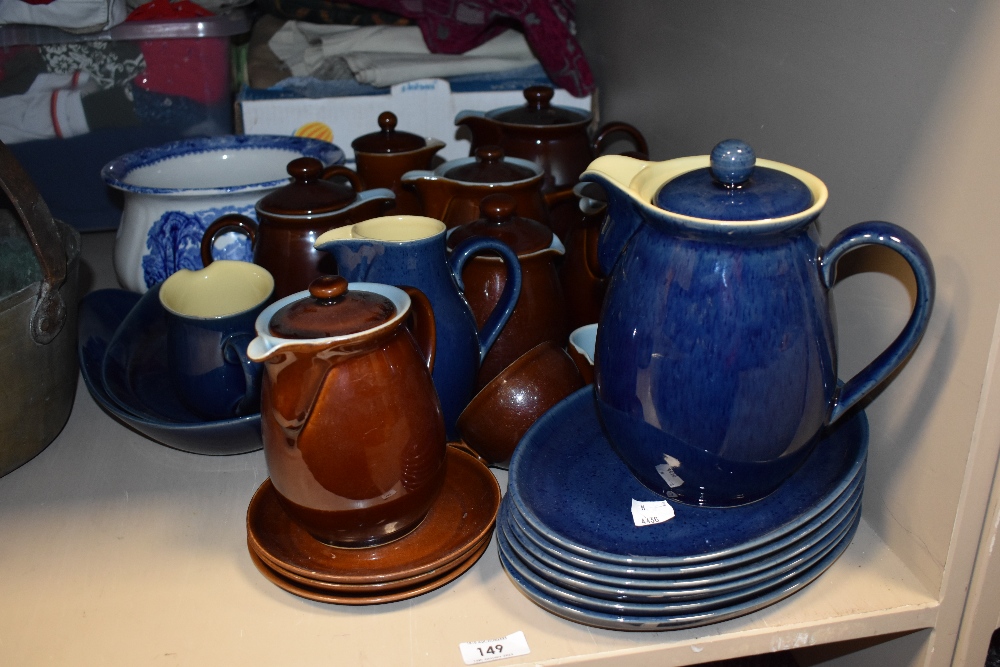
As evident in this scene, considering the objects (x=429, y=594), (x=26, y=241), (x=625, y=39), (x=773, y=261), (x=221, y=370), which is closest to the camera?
(x=773, y=261)

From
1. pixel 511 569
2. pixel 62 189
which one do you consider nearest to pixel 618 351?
pixel 511 569

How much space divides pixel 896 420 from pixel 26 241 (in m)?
0.84

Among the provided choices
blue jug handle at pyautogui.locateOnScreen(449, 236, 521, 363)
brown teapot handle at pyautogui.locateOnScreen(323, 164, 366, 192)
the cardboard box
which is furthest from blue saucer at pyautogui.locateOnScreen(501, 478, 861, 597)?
the cardboard box

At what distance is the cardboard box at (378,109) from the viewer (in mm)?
1287

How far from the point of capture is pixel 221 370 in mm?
759

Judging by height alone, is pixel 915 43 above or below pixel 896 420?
above

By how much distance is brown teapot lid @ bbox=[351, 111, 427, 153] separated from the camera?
1021mm

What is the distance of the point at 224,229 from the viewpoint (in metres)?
0.89

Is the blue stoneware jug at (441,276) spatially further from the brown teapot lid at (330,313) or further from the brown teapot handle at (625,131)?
the brown teapot handle at (625,131)

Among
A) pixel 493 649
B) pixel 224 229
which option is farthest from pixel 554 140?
pixel 493 649

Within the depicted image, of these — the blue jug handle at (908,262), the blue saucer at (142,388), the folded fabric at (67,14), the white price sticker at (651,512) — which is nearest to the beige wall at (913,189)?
the blue jug handle at (908,262)

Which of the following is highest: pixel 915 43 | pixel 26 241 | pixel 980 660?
pixel 915 43

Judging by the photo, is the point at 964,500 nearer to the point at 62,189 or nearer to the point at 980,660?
the point at 980,660

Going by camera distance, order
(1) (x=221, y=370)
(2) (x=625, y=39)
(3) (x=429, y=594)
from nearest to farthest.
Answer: (3) (x=429, y=594) < (1) (x=221, y=370) < (2) (x=625, y=39)
